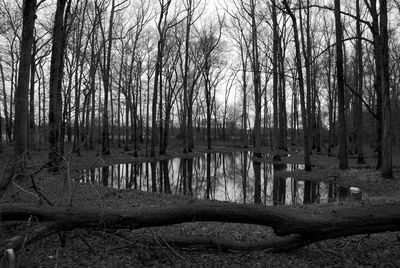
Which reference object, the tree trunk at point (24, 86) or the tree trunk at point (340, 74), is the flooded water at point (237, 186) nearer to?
the tree trunk at point (24, 86)

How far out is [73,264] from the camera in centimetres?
448

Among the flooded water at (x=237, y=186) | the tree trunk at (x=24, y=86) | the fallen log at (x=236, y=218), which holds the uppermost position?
the tree trunk at (x=24, y=86)

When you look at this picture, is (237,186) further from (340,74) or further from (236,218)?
(236,218)

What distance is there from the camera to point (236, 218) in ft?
15.1

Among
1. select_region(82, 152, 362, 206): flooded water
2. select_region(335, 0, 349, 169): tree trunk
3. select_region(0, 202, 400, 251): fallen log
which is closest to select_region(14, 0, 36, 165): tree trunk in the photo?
select_region(82, 152, 362, 206): flooded water

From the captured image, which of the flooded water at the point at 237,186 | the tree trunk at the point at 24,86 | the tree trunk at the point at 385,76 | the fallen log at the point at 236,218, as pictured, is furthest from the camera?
the tree trunk at the point at 385,76

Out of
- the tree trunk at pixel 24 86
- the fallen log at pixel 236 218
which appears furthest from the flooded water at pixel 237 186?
the fallen log at pixel 236 218

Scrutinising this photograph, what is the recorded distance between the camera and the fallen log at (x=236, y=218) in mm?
4516

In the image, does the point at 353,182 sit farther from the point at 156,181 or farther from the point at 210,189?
the point at 156,181

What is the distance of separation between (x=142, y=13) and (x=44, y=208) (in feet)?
81.5

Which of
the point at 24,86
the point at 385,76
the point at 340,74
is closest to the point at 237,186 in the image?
the point at 340,74

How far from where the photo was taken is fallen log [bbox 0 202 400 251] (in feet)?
14.8

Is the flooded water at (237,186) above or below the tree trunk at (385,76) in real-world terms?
below

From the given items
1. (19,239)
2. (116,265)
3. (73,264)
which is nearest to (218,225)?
(116,265)
